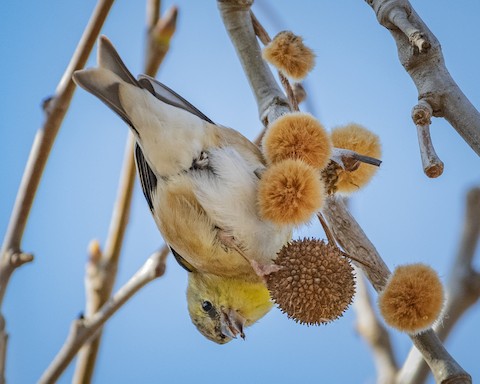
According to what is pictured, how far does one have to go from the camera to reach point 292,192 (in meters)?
1.89

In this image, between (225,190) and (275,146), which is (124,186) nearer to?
(225,190)

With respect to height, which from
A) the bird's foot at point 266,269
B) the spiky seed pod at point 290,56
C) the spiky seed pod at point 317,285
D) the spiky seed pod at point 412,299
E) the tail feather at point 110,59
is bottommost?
the spiky seed pod at point 412,299

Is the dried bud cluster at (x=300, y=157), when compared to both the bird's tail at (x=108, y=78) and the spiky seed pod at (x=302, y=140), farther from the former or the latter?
the bird's tail at (x=108, y=78)

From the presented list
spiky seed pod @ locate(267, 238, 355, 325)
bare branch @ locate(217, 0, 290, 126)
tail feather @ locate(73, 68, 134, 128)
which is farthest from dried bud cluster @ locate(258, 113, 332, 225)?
tail feather @ locate(73, 68, 134, 128)

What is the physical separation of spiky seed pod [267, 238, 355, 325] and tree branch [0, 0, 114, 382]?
2.99 feet

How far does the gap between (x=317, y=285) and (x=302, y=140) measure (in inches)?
17.7

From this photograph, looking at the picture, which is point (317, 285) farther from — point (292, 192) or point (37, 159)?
point (37, 159)

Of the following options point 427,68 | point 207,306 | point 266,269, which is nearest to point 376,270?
point 266,269

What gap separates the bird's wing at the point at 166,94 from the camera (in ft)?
8.17

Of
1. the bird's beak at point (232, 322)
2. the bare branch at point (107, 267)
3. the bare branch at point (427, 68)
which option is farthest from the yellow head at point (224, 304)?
the bare branch at point (427, 68)

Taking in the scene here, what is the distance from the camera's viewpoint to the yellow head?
262cm

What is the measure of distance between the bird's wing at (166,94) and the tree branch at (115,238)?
0.42 feet

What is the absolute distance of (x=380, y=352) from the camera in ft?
10.2

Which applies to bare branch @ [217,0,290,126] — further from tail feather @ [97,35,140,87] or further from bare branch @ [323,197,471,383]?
bare branch @ [323,197,471,383]
